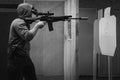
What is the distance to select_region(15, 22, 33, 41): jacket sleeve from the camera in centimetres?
192

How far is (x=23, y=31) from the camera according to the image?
1940 mm

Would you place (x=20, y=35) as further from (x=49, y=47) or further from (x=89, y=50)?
(x=89, y=50)

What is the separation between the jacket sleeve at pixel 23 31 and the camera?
1921 mm

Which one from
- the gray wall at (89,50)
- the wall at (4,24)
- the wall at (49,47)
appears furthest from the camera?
the gray wall at (89,50)

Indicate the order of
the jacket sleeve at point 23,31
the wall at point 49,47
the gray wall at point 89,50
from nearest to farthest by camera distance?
the jacket sleeve at point 23,31 → the wall at point 49,47 → the gray wall at point 89,50

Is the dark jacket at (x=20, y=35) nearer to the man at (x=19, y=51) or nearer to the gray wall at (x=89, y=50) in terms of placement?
the man at (x=19, y=51)

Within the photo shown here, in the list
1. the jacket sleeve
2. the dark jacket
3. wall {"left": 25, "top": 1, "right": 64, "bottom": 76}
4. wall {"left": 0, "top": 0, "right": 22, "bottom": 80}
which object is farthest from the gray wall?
the jacket sleeve

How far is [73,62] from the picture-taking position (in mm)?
3672

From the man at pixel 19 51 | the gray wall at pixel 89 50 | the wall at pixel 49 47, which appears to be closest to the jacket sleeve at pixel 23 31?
the man at pixel 19 51

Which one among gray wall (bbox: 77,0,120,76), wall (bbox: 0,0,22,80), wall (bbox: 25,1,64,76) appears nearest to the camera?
wall (bbox: 0,0,22,80)

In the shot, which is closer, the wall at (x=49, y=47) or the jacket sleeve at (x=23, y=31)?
the jacket sleeve at (x=23, y=31)

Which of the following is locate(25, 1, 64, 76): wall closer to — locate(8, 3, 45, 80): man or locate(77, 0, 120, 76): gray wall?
locate(77, 0, 120, 76): gray wall

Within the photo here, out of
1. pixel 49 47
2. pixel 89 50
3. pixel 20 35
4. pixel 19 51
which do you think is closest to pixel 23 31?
pixel 20 35

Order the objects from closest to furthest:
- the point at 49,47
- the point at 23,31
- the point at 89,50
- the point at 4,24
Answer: the point at 23,31 → the point at 4,24 → the point at 49,47 → the point at 89,50
